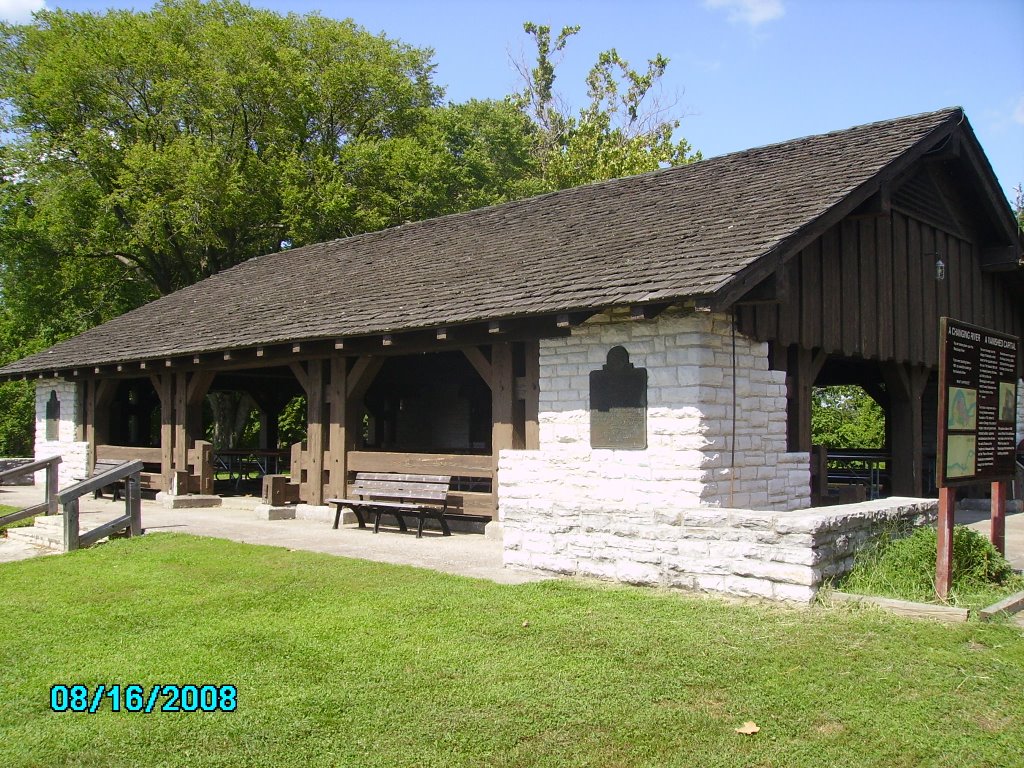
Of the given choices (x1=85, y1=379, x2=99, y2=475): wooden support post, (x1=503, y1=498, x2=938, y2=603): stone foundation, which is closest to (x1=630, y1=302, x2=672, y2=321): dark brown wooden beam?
(x1=503, y1=498, x2=938, y2=603): stone foundation

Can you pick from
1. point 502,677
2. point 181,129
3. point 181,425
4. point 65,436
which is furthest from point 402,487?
point 181,129

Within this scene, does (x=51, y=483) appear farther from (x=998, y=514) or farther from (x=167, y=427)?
(x=998, y=514)

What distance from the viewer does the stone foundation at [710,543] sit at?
693 cm

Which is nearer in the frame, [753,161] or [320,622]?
[320,622]

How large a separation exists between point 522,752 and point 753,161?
1075cm

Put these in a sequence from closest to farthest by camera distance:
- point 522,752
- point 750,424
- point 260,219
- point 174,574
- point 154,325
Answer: point 522,752 → point 174,574 → point 750,424 → point 154,325 → point 260,219

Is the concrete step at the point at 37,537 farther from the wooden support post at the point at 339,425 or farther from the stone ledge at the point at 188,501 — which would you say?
the wooden support post at the point at 339,425

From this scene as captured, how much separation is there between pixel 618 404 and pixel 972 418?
352 centimetres

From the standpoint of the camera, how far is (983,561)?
7.43 meters

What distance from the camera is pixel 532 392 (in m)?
10.9

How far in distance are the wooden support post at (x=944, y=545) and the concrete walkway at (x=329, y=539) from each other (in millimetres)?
3212

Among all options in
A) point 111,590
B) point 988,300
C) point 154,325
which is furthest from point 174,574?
point 988,300

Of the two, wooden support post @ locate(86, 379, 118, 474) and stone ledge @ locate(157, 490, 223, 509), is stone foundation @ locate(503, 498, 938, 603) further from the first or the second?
wooden support post @ locate(86, 379, 118, 474)

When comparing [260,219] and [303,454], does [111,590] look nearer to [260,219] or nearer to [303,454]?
[303,454]
